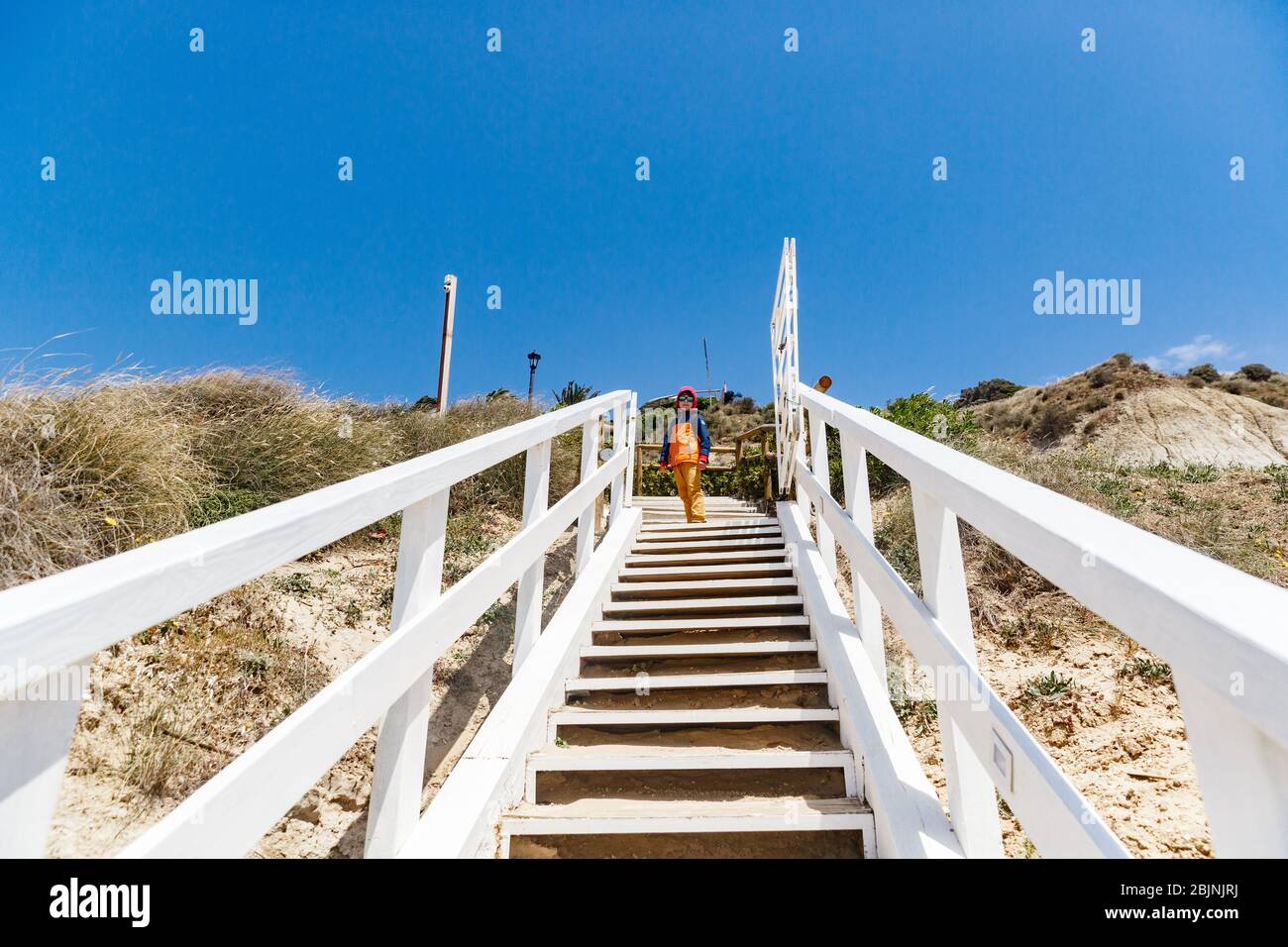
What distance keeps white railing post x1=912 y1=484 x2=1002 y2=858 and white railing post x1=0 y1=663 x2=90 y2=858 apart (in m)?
1.80

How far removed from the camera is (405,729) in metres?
1.99

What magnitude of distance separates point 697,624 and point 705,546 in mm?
1793

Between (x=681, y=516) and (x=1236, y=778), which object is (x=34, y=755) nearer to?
(x=1236, y=778)

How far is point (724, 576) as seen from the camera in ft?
17.3

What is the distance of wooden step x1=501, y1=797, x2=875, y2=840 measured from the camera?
229 centimetres

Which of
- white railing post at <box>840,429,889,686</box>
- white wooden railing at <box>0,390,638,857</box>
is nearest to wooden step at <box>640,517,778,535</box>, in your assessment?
white railing post at <box>840,429,889,686</box>

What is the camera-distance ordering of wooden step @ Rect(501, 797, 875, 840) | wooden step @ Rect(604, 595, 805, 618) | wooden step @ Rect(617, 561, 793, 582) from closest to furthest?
1. wooden step @ Rect(501, 797, 875, 840)
2. wooden step @ Rect(604, 595, 805, 618)
3. wooden step @ Rect(617, 561, 793, 582)

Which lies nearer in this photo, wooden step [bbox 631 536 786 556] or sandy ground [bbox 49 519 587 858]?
sandy ground [bbox 49 519 587 858]

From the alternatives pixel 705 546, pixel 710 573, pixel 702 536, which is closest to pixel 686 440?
pixel 702 536

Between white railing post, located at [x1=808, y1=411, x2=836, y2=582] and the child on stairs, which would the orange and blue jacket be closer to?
the child on stairs

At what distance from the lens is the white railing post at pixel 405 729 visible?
1.94 meters

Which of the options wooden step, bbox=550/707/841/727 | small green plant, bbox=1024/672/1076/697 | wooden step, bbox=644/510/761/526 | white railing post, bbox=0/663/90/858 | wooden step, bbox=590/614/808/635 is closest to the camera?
white railing post, bbox=0/663/90/858
